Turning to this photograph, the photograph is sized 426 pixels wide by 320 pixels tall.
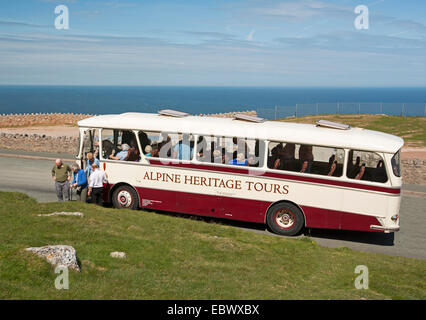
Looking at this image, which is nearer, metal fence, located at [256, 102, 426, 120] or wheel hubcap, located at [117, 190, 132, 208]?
wheel hubcap, located at [117, 190, 132, 208]

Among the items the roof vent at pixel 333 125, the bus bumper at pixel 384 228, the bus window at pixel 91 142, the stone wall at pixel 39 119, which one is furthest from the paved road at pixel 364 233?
the stone wall at pixel 39 119

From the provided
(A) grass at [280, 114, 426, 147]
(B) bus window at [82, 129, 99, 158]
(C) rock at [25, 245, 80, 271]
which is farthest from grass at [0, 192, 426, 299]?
(A) grass at [280, 114, 426, 147]

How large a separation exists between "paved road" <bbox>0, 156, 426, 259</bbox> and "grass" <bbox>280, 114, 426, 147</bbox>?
16258mm

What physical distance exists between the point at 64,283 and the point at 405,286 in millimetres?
6367

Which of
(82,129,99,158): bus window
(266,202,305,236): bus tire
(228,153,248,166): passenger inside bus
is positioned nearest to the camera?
(266,202,305,236): bus tire

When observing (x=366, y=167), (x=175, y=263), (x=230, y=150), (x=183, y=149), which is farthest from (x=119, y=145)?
(x=366, y=167)

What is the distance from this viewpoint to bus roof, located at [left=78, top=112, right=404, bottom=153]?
13.7m

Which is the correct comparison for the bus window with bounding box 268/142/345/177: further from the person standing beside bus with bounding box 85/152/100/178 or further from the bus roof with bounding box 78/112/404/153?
the person standing beside bus with bounding box 85/152/100/178

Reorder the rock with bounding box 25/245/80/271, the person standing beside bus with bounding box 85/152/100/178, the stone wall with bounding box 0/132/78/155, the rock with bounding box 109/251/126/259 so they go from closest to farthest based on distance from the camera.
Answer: the rock with bounding box 25/245/80/271, the rock with bounding box 109/251/126/259, the person standing beside bus with bounding box 85/152/100/178, the stone wall with bounding box 0/132/78/155

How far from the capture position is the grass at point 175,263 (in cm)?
777

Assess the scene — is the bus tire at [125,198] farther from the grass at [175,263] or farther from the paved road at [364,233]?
the paved road at [364,233]

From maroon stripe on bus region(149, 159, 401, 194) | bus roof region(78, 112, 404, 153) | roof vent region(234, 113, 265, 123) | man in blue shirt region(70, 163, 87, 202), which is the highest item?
roof vent region(234, 113, 265, 123)

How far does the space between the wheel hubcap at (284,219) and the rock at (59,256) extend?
751 centimetres
